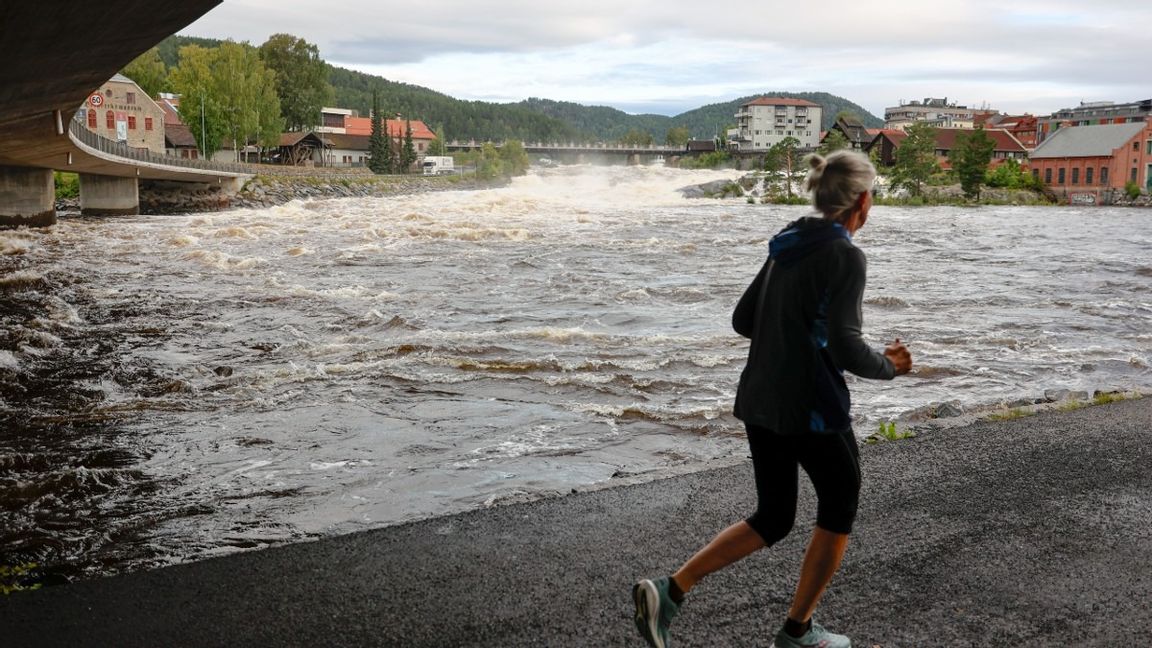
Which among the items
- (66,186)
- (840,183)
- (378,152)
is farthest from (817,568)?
(378,152)

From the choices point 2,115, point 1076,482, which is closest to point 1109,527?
point 1076,482

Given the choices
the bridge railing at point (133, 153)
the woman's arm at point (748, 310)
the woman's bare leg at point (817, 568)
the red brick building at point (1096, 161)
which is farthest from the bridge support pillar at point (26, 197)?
the red brick building at point (1096, 161)

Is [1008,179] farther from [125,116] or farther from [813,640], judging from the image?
[813,640]

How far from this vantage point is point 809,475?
3.93 metres

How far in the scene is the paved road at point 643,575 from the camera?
4613 mm

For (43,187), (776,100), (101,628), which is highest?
(776,100)

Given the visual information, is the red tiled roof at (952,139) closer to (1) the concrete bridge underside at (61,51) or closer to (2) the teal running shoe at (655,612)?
(1) the concrete bridge underside at (61,51)

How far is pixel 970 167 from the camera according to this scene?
87.1 metres

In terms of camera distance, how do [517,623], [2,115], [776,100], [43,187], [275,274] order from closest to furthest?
[517,623] → [2,115] → [275,274] → [43,187] → [776,100]

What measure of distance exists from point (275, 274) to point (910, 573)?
2402 centimetres

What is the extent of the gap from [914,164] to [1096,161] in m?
21.9

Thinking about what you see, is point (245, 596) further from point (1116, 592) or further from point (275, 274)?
point (275, 274)

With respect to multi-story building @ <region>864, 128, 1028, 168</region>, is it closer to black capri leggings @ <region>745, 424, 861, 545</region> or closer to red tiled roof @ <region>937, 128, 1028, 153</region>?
red tiled roof @ <region>937, 128, 1028, 153</region>

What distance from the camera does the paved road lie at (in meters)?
4.61
